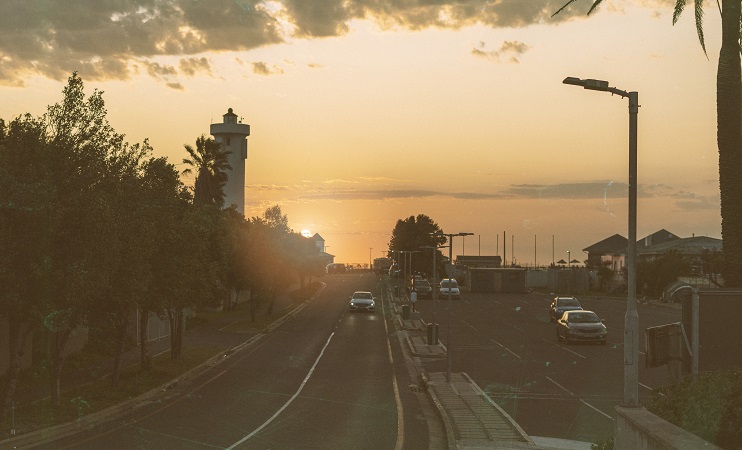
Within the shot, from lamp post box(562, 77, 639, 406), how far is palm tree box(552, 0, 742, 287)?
579 centimetres

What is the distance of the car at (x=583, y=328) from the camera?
51.8m

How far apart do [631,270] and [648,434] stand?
505cm

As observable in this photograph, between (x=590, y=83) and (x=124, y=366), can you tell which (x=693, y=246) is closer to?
(x=124, y=366)

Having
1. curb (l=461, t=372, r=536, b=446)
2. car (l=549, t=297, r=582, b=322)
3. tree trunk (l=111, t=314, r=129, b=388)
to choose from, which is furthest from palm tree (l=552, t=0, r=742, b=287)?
car (l=549, t=297, r=582, b=322)

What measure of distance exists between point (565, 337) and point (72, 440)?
35447mm

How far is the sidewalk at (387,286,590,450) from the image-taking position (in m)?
21.8

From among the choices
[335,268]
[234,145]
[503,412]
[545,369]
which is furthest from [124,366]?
[335,268]

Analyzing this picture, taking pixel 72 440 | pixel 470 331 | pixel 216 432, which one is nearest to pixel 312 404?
pixel 216 432

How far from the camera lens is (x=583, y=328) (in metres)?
52.1

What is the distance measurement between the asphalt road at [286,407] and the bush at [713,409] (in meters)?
9.41

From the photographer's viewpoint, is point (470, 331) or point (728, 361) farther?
point (470, 331)

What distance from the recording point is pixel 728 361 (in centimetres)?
2116

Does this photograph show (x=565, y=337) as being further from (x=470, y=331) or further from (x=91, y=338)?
(x=91, y=338)

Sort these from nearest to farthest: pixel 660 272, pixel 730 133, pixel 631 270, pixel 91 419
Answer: pixel 631 270 → pixel 730 133 → pixel 91 419 → pixel 660 272
